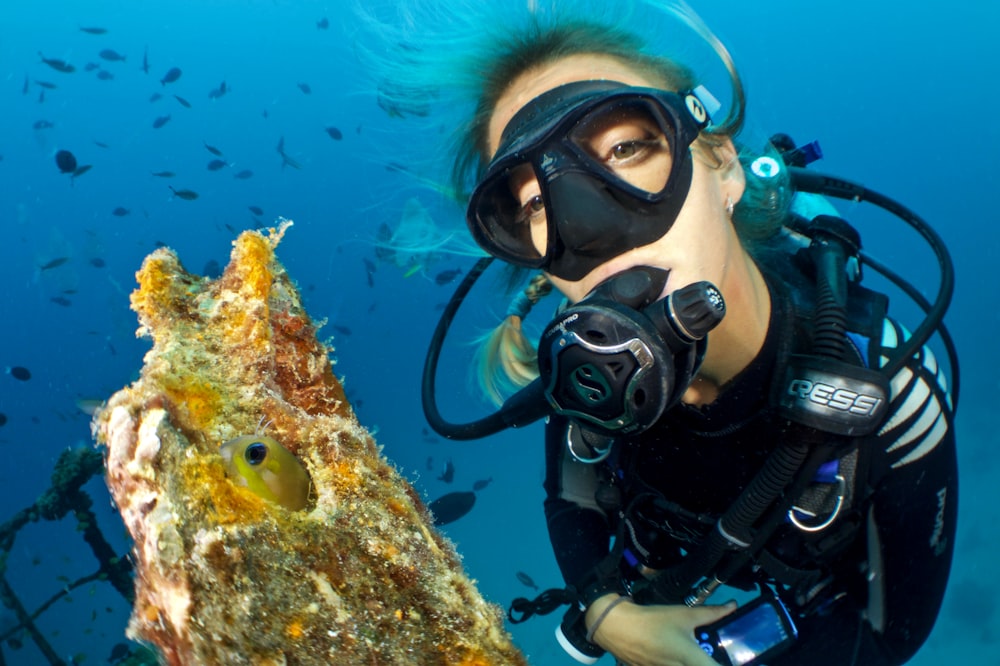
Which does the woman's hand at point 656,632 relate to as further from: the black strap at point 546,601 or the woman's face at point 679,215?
the woman's face at point 679,215

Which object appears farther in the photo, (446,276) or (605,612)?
(446,276)

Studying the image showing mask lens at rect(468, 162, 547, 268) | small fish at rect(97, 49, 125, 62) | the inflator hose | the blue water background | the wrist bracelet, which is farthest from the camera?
the blue water background

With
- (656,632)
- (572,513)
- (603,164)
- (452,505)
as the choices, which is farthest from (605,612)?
(452,505)

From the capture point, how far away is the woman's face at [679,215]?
2191 millimetres

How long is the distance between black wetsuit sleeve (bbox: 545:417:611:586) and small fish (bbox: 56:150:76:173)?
1012cm

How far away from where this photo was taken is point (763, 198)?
2891mm

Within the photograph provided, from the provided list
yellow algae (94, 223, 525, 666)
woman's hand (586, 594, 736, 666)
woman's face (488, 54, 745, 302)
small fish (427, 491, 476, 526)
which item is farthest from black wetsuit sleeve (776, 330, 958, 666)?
small fish (427, 491, 476, 526)

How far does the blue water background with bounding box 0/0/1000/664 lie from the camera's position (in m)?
36.4

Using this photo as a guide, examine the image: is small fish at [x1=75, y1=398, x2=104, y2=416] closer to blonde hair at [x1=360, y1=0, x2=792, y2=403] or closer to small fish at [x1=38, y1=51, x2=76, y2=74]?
blonde hair at [x1=360, y1=0, x2=792, y2=403]

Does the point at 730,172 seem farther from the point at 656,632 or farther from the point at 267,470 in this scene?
the point at 267,470

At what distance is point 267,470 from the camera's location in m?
1.08

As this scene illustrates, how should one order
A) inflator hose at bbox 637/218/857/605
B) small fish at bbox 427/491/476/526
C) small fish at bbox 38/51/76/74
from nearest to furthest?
inflator hose at bbox 637/218/857/605 → small fish at bbox 427/491/476/526 → small fish at bbox 38/51/76/74

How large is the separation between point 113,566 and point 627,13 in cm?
933

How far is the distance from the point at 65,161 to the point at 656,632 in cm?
1138
